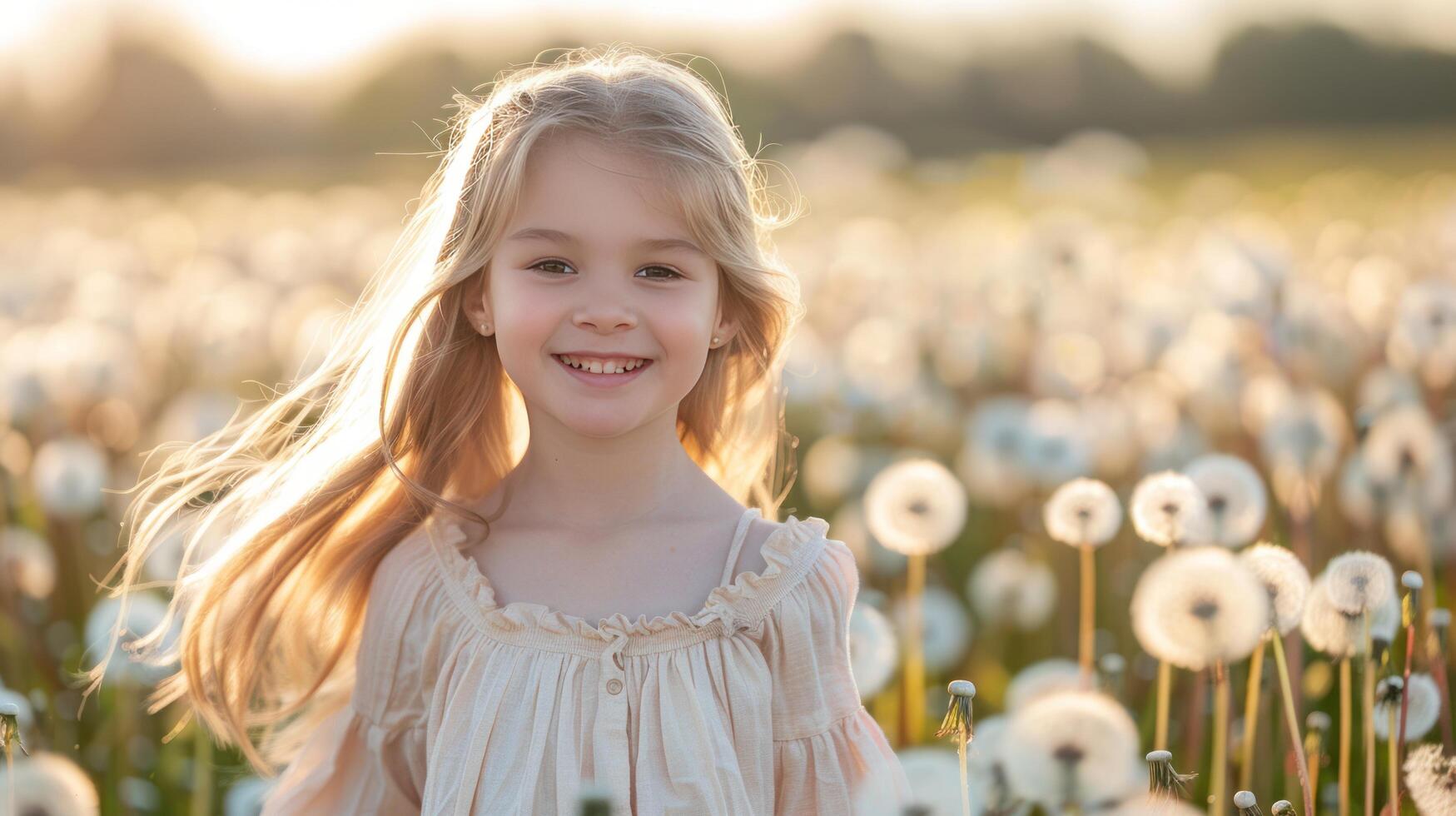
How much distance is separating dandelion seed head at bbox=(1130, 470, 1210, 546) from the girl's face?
2.60 feet

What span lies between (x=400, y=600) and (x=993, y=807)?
1.00 metres

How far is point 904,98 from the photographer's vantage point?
68.0ft

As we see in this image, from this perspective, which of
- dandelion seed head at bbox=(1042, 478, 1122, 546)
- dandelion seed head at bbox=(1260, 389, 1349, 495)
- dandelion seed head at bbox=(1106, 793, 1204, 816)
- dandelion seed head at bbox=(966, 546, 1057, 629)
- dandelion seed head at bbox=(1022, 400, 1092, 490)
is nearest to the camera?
dandelion seed head at bbox=(1106, 793, 1204, 816)

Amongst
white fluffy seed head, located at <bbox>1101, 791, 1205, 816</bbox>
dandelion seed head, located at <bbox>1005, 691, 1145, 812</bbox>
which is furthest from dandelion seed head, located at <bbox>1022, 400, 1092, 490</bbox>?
white fluffy seed head, located at <bbox>1101, 791, 1205, 816</bbox>

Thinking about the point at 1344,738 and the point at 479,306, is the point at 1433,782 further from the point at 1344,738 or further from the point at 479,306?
the point at 479,306

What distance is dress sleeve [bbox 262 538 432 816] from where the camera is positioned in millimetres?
2426

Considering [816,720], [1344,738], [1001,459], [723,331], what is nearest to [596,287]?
[723,331]

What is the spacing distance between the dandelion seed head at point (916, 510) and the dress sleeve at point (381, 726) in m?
0.90

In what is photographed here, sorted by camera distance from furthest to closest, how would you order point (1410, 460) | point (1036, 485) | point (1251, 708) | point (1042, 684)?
point (1036, 485)
point (1410, 460)
point (1042, 684)
point (1251, 708)

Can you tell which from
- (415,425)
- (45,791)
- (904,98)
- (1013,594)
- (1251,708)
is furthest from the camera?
(904,98)

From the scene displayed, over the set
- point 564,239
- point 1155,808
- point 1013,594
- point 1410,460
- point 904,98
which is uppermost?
point 904,98

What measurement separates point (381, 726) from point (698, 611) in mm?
582

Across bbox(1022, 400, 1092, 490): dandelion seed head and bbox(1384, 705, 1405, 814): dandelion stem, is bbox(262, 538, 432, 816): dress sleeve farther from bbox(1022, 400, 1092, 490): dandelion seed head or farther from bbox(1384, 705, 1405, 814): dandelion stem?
bbox(1022, 400, 1092, 490): dandelion seed head

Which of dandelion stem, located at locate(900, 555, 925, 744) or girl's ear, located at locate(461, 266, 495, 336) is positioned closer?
girl's ear, located at locate(461, 266, 495, 336)
